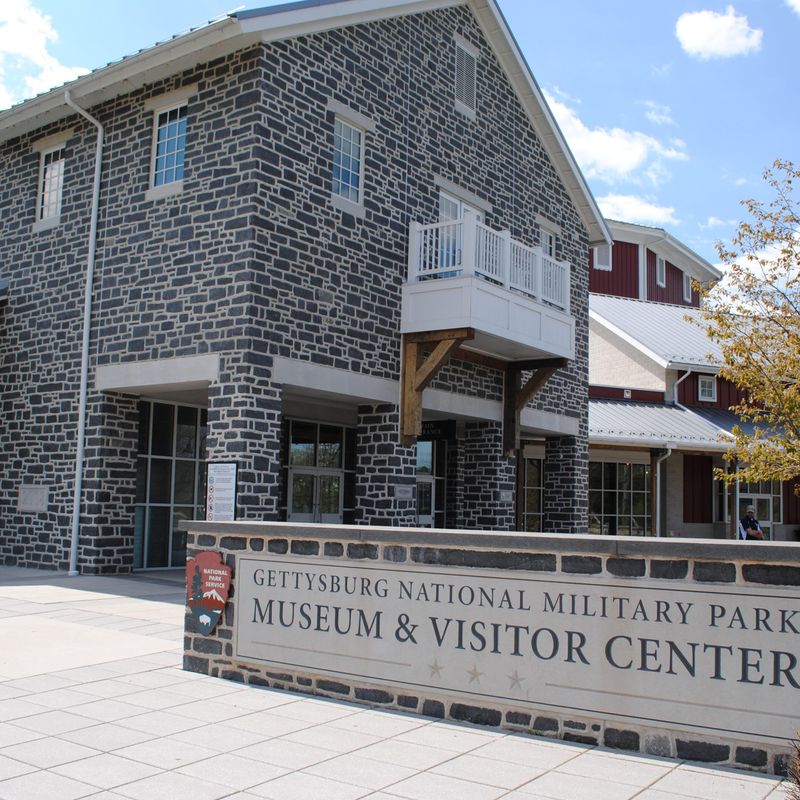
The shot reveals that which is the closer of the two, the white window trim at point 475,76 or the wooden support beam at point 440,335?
the wooden support beam at point 440,335

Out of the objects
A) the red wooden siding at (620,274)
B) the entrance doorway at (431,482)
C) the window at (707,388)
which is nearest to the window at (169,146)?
the entrance doorway at (431,482)

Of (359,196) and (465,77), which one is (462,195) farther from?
(359,196)

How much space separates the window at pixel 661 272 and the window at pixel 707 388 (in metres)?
9.88

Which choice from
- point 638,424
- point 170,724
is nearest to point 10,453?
point 170,724

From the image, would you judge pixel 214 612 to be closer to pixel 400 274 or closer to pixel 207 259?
pixel 207 259

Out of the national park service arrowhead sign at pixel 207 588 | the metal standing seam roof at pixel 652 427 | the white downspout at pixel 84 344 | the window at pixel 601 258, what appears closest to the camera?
the national park service arrowhead sign at pixel 207 588

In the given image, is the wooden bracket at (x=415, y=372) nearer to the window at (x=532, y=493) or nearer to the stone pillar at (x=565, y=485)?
the stone pillar at (x=565, y=485)

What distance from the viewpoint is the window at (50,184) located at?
16.6 metres

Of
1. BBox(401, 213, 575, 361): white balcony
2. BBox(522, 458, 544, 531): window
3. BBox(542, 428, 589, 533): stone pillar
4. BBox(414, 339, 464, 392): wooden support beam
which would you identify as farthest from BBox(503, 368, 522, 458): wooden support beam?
BBox(522, 458, 544, 531): window

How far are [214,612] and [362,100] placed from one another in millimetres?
10475

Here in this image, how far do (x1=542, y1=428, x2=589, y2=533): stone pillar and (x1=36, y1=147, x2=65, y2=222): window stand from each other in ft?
39.4

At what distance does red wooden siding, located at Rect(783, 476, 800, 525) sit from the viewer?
93.2ft

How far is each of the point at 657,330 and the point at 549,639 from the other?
25.5 m

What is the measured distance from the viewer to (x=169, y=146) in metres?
14.8
